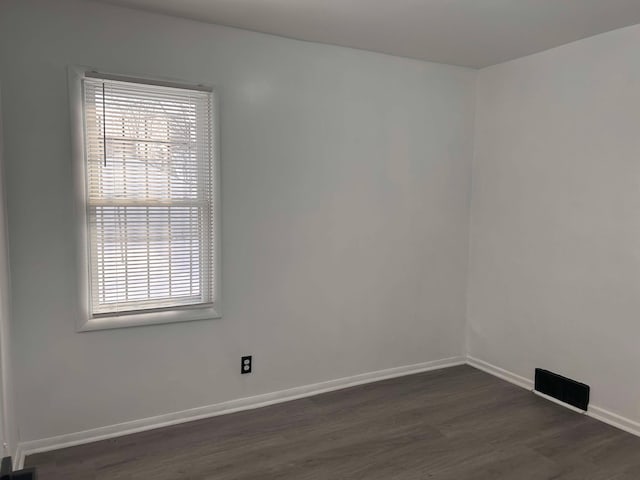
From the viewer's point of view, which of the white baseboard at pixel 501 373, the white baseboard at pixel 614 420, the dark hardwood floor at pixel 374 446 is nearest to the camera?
the dark hardwood floor at pixel 374 446

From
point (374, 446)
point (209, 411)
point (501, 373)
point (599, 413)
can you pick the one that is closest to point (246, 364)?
point (209, 411)

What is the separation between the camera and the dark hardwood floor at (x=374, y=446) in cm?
248

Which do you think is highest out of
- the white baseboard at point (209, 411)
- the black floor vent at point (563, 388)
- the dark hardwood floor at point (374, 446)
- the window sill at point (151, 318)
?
the window sill at point (151, 318)

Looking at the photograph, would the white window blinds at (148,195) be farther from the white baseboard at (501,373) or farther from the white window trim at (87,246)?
the white baseboard at (501,373)

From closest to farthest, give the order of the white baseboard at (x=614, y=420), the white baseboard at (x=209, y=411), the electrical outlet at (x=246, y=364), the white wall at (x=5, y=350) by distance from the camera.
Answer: the white wall at (x=5, y=350) < the white baseboard at (x=209, y=411) < the white baseboard at (x=614, y=420) < the electrical outlet at (x=246, y=364)

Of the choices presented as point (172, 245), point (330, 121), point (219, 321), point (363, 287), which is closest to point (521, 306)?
point (363, 287)

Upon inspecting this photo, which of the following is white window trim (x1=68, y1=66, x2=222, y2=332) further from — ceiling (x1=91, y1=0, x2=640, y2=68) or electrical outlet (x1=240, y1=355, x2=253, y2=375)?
ceiling (x1=91, y1=0, x2=640, y2=68)

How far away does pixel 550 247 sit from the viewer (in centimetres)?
338

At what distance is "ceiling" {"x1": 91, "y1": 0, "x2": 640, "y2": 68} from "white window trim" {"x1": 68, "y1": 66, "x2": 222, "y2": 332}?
0.47 metres

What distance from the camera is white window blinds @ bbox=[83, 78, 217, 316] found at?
2.64 metres

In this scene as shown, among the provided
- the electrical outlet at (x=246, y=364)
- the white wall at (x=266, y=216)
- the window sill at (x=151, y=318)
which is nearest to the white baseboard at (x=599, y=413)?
the white wall at (x=266, y=216)

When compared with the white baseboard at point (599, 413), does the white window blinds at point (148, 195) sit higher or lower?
higher

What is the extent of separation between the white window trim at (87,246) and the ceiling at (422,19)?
18.6 inches

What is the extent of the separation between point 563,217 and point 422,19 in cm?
165
